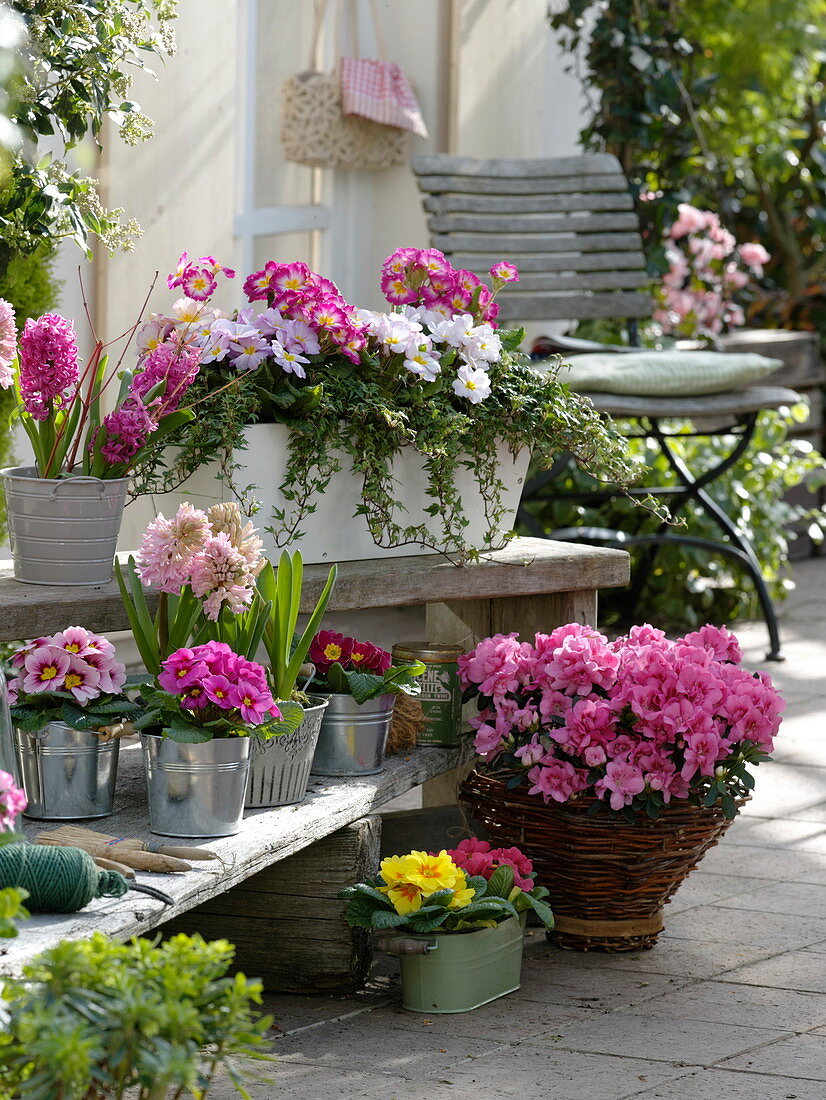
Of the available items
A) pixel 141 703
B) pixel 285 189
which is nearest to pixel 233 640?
pixel 141 703

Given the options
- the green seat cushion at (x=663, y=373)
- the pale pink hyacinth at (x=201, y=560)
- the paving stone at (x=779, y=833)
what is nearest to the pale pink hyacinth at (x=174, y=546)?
the pale pink hyacinth at (x=201, y=560)

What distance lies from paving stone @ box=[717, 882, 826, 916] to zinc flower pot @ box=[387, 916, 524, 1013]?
0.66 metres

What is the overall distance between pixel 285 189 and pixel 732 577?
1.94 meters

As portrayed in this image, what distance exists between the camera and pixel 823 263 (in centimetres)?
741

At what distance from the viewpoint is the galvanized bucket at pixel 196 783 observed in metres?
2.03

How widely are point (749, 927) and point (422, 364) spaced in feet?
3.60

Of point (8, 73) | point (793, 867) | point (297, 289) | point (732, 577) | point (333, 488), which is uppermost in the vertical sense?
point (8, 73)

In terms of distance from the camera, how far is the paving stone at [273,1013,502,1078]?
2086 millimetres

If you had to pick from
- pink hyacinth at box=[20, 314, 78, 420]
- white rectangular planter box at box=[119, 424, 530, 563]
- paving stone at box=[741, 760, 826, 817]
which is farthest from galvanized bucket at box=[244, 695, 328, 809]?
paving stone at box=[741, 760, 826, 817]

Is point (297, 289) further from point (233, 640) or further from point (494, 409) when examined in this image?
point (233, 640)

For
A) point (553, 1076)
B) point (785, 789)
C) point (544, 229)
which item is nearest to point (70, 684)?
point (553, 1076)

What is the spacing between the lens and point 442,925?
7.39 ft

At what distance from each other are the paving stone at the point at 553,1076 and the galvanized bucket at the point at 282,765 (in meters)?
0.44

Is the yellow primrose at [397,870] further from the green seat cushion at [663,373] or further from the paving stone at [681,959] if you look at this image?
the green seat cushion at [663,373]
